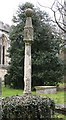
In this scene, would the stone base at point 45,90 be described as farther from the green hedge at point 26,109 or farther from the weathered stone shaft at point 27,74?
the green hedge at point 26,109

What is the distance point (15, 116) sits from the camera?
26.0 ft

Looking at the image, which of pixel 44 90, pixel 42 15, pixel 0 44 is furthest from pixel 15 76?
pixel 0 44

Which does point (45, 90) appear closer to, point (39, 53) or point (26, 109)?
point (39, 53)

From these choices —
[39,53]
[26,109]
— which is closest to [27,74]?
[26,109]

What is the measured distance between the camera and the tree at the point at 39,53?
2006 cm

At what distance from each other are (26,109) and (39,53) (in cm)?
1240

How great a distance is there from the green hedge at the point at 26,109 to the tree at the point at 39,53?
36.8ft

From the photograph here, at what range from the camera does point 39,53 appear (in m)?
20.2

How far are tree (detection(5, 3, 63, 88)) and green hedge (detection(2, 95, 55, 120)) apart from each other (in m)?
11.2

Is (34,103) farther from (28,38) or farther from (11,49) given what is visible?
(11,49)

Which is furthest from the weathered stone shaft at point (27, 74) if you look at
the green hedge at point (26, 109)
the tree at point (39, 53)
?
the tree at point (39, 53)

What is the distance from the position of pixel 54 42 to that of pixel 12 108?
44.0 feet

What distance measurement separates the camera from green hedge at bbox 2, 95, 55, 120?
312 inches

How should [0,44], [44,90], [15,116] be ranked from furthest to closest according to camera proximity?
1. [0,44]
2. [44,90]
3. [15,116]
